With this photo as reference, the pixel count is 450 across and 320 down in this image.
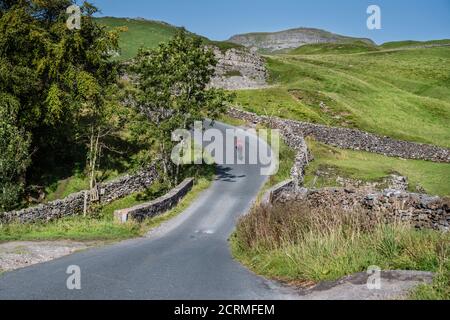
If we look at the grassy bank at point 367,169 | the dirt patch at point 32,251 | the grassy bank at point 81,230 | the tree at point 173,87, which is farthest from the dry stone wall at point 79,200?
the grassy bank at point 367,169

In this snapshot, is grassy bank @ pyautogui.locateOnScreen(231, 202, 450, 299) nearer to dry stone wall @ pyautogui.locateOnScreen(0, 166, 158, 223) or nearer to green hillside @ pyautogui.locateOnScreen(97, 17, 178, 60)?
dry stone wall @ pyautogui.locateOnScreen(0, 166, 158, 223)

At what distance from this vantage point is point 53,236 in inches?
728

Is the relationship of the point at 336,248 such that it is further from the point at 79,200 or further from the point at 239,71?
the point at 239,71

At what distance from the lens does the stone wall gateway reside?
2145 centimetres

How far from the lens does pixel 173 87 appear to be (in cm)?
3131

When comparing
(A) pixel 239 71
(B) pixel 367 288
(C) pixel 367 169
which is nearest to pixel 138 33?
(A) pixel 239 71

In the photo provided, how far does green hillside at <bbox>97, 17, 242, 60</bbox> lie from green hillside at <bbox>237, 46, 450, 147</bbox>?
1873cm

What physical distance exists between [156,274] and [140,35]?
84153 millimetres

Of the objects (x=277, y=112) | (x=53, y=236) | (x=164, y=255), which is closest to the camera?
(x=164, y=255)

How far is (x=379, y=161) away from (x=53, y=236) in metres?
30.6

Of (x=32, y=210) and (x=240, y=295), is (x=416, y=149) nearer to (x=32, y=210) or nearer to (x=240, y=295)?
(x=32, y=210)

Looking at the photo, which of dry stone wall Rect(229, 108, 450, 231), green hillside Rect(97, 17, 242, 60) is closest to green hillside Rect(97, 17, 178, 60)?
green hillside Rect(97, 17, 242, 60)

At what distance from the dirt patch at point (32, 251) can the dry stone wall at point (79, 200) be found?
6069 mm

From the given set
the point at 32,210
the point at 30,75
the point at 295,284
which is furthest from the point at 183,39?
the point at 295,284
